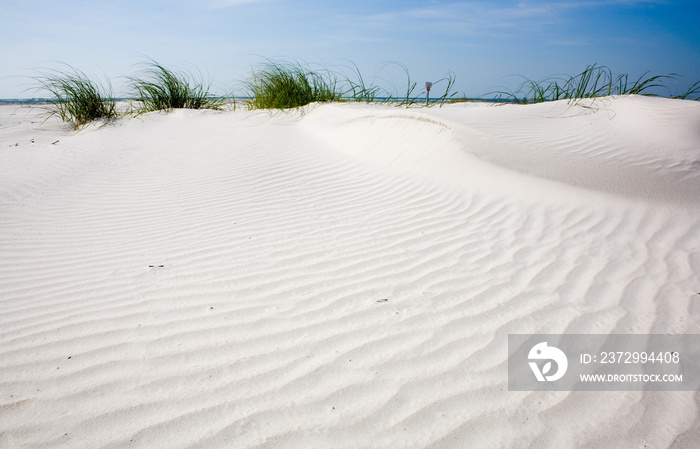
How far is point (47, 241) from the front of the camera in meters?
3.44

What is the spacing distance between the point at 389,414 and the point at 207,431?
0.72 metres

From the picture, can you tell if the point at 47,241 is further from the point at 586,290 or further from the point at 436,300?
the point at 586,290

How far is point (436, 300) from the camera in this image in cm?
238

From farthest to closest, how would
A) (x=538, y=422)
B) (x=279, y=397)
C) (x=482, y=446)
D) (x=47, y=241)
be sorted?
(x=47, y=241), (x=279, y=397), (x=538, y=422), (x=482, y=446)

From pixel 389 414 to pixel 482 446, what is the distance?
0.36 m

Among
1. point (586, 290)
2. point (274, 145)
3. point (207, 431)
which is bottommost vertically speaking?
point (207, 431)

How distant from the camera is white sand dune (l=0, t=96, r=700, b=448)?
1.58m

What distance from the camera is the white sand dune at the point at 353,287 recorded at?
1.58 metres

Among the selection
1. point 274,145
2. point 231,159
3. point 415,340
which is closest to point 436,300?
point 415,340

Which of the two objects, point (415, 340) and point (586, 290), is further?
point (586, 290)

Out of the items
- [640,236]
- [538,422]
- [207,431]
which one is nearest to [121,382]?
[207,431]

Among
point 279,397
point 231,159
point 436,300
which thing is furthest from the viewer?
point 231,159

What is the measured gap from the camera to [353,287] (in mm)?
2541

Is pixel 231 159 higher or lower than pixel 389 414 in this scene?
higher
